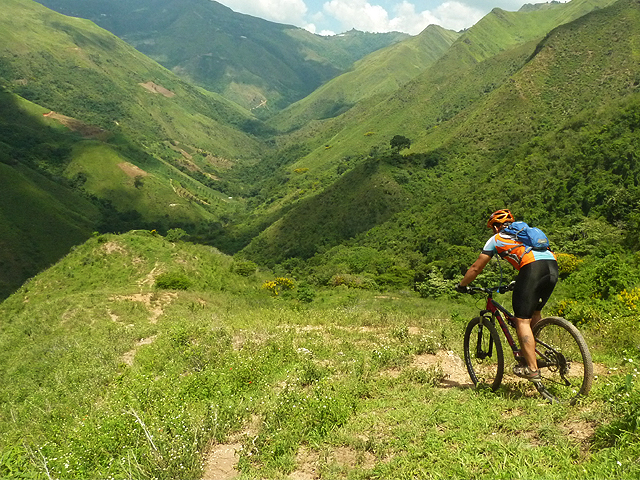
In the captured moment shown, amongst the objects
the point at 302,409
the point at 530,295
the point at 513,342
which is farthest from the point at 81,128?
the point at 530,295

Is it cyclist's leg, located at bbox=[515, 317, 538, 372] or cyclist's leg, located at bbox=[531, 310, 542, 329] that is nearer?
cyclist's leg, located at bbox=[515, 317, 538, 372]

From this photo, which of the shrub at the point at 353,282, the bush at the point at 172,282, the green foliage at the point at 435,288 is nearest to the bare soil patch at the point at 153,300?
the bush at the point at 172,282

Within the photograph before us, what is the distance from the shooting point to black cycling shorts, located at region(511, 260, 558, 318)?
210 inches

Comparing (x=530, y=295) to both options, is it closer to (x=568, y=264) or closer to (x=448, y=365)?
(x=448, y=365)

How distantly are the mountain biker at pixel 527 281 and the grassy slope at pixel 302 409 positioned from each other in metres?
0.70

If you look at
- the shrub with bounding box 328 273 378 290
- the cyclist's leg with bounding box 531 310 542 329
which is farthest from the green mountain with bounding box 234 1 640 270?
the cyclist's leg with bounding box 531 310 542 329

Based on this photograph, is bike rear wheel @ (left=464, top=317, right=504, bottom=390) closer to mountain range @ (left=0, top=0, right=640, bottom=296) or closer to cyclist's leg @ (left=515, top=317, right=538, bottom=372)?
cyclist's leg @ (left=515, top=317, right=538, bottom=372)

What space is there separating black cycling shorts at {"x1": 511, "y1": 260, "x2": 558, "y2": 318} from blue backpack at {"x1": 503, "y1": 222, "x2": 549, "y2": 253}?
0.74 ft

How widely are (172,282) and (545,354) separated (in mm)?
24790

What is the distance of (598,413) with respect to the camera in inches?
183

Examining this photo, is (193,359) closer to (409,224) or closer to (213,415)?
(213,415)

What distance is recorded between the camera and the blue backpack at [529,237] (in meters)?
5.39

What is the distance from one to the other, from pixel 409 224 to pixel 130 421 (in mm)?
51477

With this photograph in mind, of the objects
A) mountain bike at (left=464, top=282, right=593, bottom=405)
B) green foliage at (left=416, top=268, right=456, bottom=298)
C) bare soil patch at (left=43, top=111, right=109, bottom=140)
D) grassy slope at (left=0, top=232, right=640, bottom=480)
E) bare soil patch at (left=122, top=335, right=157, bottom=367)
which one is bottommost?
green foliage at (left=416, top=268, right=456, bottom=298)
